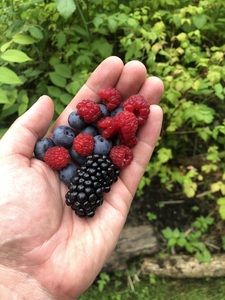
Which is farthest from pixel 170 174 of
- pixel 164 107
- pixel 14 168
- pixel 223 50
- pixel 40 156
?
pixel 14 168

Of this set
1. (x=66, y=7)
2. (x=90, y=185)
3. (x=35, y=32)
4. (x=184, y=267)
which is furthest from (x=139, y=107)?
(x=184, y=267)

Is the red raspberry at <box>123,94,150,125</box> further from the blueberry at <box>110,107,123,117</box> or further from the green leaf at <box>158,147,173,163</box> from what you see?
the green leaf at <box>158,147,173,163</box>

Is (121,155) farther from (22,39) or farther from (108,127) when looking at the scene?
(22,39)

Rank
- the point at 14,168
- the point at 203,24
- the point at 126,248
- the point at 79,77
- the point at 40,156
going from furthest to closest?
the point at 126,248, the point at 203,24, the point at 79,77, the point at 40,156, the point at 14,168

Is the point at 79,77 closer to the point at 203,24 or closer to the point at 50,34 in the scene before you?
the point at 50,34

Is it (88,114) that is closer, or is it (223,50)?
(88,114)
